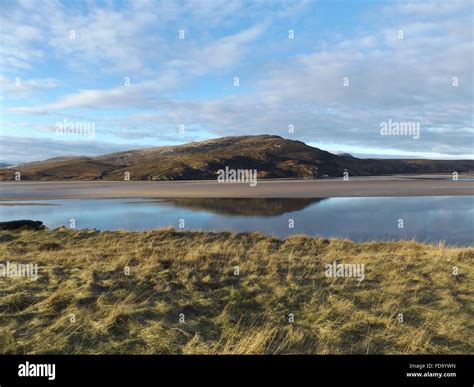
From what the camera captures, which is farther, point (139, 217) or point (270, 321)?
point (139, 217)

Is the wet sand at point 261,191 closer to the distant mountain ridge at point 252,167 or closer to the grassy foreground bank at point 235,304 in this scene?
the grassy foreground bank at point 235,304

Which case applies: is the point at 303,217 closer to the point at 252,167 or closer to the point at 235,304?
the point at 235,304

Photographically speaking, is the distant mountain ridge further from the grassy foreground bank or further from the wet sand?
the grassy foreground bank

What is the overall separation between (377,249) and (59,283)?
1232 centimetres

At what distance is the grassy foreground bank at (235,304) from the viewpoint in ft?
21.0

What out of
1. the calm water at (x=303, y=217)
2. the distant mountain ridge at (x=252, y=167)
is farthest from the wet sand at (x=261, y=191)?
the distant mountain ridge at (x=252, y=167)

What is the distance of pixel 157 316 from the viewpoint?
758cm

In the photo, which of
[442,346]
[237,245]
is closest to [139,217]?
[237,245]

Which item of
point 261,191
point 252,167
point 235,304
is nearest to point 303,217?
point 235,304

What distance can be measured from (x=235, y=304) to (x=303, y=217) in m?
19.7

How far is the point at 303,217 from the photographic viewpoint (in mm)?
27234

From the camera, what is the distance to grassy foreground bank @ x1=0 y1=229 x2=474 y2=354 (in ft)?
21.0
